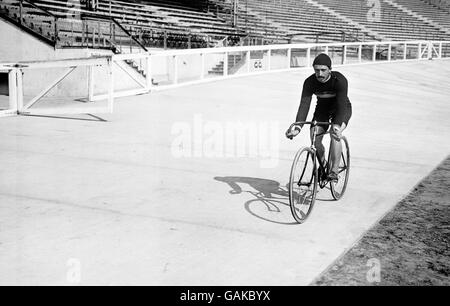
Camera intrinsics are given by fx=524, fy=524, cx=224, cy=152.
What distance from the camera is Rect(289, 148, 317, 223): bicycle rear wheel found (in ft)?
15.9

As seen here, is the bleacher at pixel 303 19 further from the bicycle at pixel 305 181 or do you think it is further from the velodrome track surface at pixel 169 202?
the bicycle at pixel 305 181

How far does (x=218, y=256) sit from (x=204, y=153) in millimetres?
3997

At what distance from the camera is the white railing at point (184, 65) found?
37.6 ft

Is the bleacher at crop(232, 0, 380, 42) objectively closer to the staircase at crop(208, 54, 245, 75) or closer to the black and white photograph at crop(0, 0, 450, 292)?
the staircase at crop(208, 54, 245, 75)

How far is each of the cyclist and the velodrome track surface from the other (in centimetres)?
61

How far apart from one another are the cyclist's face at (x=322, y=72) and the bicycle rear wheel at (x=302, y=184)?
0.73m

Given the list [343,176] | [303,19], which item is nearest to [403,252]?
[343,176]

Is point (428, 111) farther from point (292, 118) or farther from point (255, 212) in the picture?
point (255, 212)

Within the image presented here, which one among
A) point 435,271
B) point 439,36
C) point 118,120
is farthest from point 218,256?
point 439,36

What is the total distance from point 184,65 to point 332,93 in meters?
20.0

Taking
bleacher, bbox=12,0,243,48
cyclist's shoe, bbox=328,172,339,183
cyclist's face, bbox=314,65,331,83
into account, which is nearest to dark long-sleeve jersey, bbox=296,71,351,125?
cyclist's face, bbox=314,65,331,83

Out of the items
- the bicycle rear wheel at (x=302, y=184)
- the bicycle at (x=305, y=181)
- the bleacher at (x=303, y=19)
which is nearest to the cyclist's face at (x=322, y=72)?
the bicycle at (x=305, y=181)

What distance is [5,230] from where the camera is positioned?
4.57 m

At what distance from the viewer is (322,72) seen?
16.7 feet
